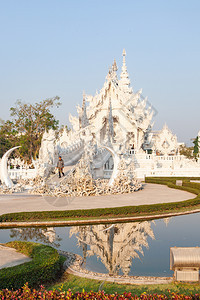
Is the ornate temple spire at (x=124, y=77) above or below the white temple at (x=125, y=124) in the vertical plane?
above

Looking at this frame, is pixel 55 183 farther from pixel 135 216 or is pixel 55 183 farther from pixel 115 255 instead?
pixel 115 255

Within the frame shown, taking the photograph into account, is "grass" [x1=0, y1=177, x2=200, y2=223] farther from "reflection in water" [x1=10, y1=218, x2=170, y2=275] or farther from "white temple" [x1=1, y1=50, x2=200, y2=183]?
"white temple" [x1=1, y1=50, x2=200, y2=183]

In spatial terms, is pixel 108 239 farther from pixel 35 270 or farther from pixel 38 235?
pixel 35 270

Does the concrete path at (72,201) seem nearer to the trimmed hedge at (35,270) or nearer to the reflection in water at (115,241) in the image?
the reflection in water at (115,241)

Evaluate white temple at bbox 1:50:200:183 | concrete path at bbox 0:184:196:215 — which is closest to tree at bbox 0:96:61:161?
white temple at bbox 1:50:200:183

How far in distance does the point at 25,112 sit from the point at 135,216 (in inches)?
1270

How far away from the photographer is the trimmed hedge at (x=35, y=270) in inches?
246

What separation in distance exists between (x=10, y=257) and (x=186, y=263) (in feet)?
14.0

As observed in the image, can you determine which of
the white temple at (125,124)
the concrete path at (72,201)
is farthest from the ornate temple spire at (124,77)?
the concrete path at (72,201)

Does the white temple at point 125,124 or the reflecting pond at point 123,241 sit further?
the white temple at point 125,124

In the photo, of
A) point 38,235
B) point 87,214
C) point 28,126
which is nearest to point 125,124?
point 28,126

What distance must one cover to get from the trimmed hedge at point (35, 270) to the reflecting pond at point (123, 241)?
0.92 m

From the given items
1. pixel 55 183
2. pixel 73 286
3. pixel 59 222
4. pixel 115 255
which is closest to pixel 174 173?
pixel 55 183

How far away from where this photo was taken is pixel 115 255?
848 cm
